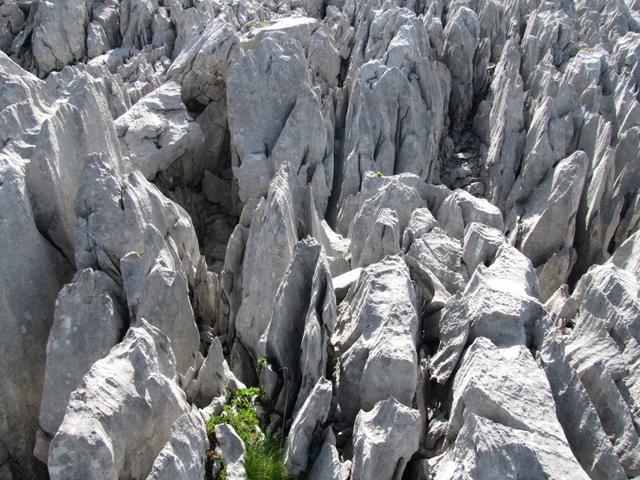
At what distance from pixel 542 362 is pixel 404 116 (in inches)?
712

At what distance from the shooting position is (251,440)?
8844 mm

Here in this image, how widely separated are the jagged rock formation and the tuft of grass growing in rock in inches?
5.8

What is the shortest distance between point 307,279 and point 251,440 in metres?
3.42

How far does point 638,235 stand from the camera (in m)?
17.3

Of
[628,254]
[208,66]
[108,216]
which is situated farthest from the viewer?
[208,66]

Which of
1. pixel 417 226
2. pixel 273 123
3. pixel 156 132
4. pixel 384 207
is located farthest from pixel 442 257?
pixel 156 132

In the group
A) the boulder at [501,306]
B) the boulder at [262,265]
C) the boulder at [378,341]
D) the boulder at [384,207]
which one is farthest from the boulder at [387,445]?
the boulder at [384,207]

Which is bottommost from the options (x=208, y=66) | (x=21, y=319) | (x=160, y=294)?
(x=21, y=319)

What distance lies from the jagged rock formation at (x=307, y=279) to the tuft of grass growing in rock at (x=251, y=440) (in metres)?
0.15

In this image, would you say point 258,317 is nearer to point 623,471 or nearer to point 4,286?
point 4,286

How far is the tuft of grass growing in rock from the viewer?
827 centimetres

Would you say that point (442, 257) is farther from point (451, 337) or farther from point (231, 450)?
point (231, 450)

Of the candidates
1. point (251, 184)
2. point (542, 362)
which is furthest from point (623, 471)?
point (251, 184)

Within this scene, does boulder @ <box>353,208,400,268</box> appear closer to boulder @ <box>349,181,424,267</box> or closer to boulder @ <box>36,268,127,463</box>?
boulder @ <box>349,181,424,267</box>
